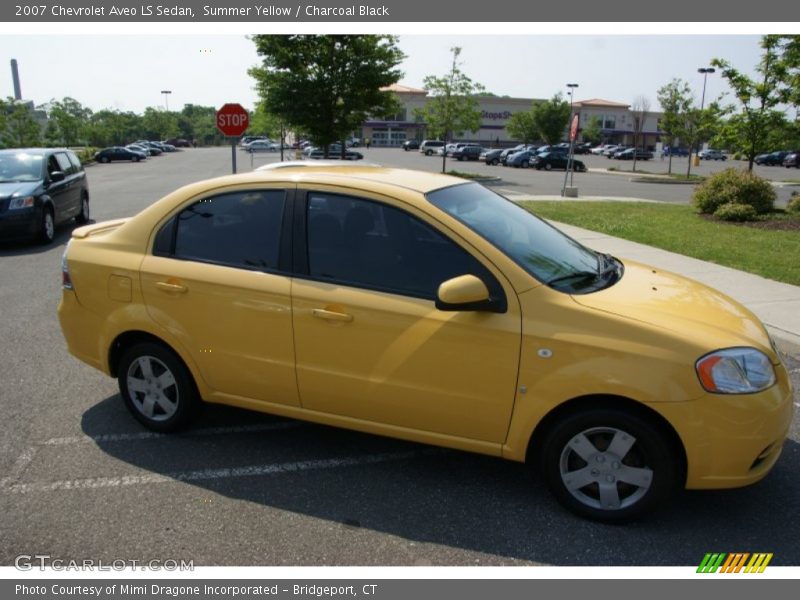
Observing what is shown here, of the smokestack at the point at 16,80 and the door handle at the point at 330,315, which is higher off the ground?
the smokestack at the point at 16,80

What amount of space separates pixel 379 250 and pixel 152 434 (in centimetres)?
204

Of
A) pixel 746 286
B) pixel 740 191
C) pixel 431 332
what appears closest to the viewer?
pixel 431 332

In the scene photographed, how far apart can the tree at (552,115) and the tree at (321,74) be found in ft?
144

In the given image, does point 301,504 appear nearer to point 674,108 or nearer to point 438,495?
point 438,495

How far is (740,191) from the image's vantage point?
1447cm

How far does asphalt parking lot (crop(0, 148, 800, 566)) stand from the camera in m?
3.07

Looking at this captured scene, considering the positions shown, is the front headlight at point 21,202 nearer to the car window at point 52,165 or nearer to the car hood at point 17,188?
the car hood at point 17,188

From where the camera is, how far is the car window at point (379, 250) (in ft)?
11.3

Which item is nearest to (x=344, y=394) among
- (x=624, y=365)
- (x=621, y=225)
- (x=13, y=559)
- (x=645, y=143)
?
(x=624, y=365)

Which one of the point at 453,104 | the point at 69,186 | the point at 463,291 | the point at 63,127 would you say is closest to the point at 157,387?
the point at 463,291

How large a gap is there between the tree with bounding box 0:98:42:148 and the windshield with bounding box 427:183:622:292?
40.4m

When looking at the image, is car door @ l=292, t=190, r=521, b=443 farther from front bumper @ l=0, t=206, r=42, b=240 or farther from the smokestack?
the smokestack

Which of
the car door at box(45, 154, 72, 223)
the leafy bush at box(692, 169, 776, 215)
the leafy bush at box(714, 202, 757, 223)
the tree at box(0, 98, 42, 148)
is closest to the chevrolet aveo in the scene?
the car door at box(45, 154, 72, 223)
